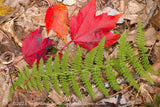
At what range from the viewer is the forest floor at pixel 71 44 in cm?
250

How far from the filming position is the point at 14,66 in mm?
2576

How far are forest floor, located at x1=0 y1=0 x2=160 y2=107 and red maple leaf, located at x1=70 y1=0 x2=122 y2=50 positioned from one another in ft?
0.64

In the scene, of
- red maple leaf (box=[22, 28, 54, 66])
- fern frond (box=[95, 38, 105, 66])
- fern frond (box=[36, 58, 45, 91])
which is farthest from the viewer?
red maple leaf (box=[22, 28, 54, 66])

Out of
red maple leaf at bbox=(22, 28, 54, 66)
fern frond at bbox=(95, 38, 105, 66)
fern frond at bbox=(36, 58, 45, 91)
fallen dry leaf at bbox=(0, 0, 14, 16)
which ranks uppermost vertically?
fallen dry leaf at bbox=(0, 0, 14, 16)

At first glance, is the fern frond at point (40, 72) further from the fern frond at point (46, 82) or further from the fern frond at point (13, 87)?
the fern frond at point (13, 87)

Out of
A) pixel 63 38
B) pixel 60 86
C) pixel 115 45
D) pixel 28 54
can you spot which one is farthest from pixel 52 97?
pixel 115 45

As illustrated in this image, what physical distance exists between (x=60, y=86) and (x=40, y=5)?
142 cm

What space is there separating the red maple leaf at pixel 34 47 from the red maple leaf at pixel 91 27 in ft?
1.54

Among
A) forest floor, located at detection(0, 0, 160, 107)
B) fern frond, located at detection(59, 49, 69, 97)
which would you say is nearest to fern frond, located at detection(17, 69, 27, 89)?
forest floor, located at detection(0, 0, 160, 107)

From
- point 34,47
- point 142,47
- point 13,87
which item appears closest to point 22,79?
point 13,87

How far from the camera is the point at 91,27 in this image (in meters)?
2.40

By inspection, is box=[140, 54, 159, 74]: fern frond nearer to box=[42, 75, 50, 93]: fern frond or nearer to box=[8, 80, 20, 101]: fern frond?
box=[42, 75, 50, 93]: fern frond

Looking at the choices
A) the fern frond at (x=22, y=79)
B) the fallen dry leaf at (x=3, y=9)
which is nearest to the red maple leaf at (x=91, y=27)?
the fern frond at (x=22, y=79)

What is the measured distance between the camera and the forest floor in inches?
98.5
